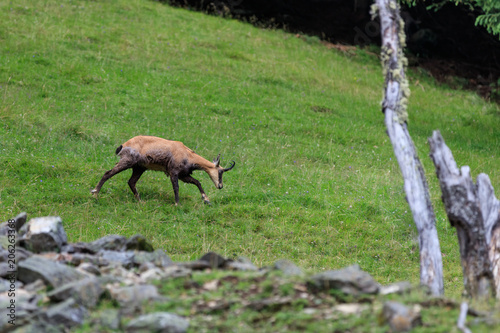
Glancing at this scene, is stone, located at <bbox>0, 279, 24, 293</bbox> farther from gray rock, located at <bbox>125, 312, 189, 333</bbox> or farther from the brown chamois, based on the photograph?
the brown chamois

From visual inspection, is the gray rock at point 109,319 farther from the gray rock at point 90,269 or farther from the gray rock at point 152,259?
the gray rock at point 152,259

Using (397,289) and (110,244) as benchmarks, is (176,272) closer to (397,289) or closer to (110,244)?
(110,244)

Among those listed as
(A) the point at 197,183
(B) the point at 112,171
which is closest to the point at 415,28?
(A) the point at 197,183

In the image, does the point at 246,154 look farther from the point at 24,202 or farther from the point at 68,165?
the point at 24,202

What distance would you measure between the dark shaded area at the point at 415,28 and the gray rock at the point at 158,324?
2440 cm

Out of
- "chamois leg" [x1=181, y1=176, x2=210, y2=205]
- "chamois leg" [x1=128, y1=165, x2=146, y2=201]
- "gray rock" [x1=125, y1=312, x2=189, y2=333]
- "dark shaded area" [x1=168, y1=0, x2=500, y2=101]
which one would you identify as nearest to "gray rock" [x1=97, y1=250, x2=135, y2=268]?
"gray rock" [x1=125, y1=312, x2=189, y2=333]

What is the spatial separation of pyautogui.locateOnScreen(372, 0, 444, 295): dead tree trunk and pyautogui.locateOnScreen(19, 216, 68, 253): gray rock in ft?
16.0

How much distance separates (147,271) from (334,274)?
7.50ft

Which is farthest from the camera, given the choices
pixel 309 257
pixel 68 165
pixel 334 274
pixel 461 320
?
pixel 68 165

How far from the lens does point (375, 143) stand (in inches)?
714

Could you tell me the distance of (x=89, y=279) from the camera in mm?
5719

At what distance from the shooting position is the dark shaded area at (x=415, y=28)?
2840cm

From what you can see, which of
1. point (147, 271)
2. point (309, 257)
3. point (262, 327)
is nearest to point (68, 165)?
point (309, 257)

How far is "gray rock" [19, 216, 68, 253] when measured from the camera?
7.11m
